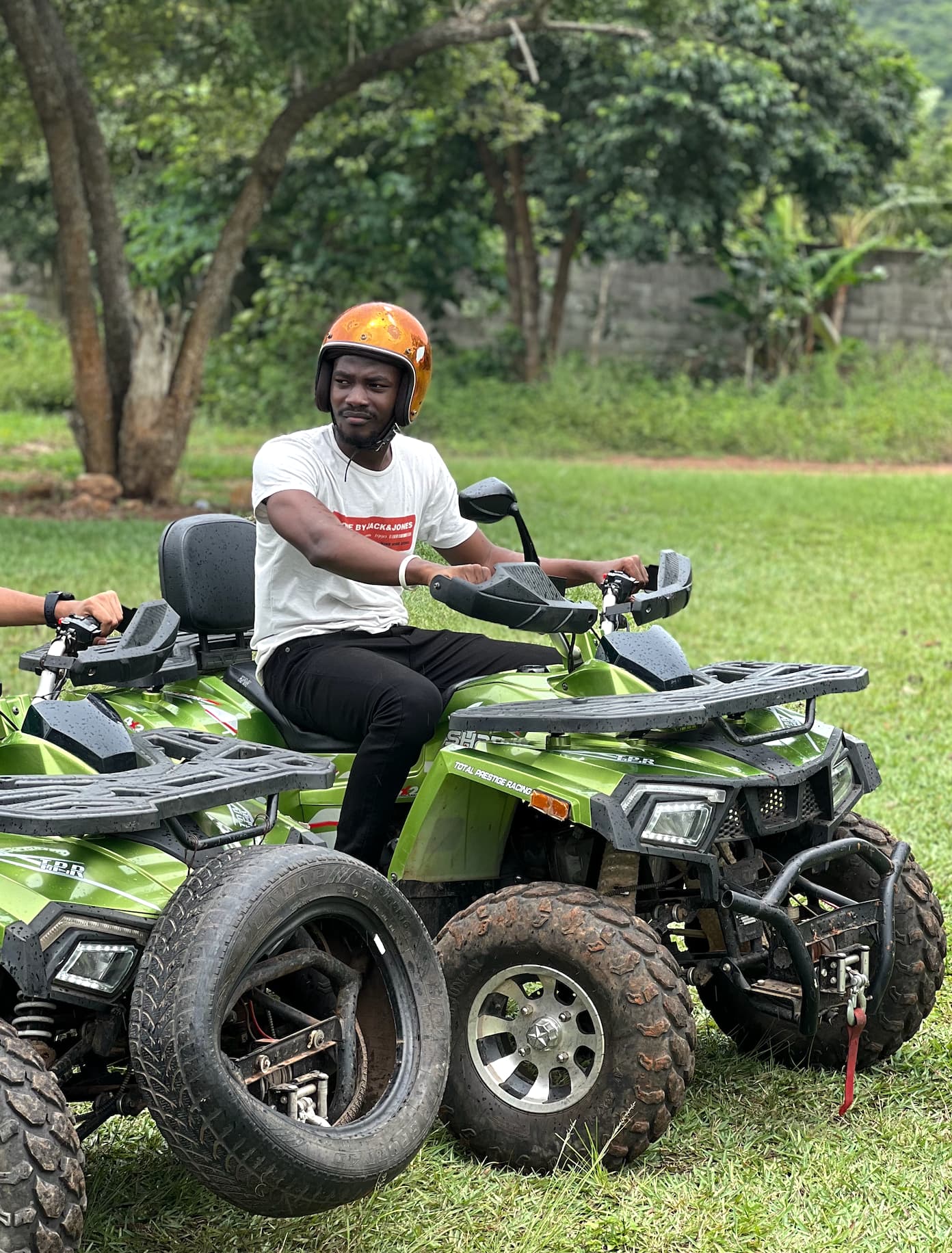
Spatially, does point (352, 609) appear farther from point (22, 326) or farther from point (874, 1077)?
point (22, 326)

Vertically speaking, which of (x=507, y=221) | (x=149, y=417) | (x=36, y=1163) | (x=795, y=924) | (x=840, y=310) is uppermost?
(x=507, y=221)

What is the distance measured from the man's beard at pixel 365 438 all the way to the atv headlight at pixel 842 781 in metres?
1.39

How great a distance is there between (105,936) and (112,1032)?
187 millimetres

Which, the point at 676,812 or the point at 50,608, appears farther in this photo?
the point at 50,608

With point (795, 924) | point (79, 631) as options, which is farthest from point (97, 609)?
point (795, 924)

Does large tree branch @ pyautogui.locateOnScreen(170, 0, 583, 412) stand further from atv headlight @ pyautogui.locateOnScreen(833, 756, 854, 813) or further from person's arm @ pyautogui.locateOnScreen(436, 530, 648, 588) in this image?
atv headlight @ pyautogui.locateOnScreen(833, 756, 854, 813)

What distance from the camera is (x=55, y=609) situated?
3.63 m

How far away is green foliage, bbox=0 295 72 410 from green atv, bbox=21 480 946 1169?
1959cm

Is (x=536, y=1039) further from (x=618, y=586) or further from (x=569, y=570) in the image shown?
(x=569, y=570)

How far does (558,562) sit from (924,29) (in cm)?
5585

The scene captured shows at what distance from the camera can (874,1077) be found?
400 cm

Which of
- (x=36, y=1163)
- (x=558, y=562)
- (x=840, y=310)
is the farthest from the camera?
(x=840, y=310)

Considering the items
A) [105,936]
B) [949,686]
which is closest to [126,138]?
[949,686]

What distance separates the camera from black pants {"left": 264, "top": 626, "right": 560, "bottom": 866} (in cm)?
386
